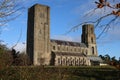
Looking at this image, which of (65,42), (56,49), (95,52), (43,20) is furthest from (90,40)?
(43,20)

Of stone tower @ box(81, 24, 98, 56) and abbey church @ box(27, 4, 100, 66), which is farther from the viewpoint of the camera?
stone tower @ box(81, 24, 98, 56)

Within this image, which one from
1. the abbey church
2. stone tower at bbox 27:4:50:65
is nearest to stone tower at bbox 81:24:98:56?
the abbey church

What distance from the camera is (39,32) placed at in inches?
Result: 3939

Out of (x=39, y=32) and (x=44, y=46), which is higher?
(x=39, y=32)

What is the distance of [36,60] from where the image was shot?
94938 millimetres

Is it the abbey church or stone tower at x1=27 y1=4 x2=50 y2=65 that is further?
stone tower at x1=27 y1=4 x2=50 y2=65

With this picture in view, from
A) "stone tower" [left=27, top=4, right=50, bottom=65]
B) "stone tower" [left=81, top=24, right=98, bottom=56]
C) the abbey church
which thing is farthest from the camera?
"stone tower" [left=81, top=24, right=98, bottom=56]

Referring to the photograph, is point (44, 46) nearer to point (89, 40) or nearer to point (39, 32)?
point (39, 32)

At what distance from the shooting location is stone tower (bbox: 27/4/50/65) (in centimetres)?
9788

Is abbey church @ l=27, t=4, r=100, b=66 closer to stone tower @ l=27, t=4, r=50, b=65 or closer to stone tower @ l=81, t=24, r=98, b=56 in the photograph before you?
stone tower @ l=27, t=4, r=50, b=65

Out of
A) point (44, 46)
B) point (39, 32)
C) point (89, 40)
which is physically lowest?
point (44, 46)

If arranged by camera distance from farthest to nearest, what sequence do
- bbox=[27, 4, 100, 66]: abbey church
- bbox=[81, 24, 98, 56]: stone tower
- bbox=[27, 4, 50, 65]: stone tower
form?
bbox=[81, 24, 98, 56]: stone tower
bbox=[27, 4, 50, 65]: stone tower
bbox=[27, 4, 100, 66]: abbey church

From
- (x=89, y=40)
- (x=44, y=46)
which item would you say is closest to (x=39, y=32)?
(x=44, y=46)

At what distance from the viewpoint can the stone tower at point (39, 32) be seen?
97875 millimetres
